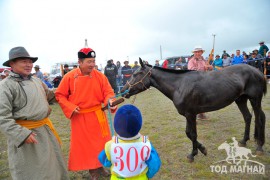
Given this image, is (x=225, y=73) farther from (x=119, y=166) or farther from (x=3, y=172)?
(x=3, y=172)

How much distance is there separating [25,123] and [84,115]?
87 centimetres

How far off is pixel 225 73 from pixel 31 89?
11.6ft

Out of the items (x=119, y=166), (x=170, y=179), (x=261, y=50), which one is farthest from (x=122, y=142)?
(x=261, y=50)

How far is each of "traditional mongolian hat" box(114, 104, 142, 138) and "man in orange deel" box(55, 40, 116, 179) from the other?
1419 millimetres

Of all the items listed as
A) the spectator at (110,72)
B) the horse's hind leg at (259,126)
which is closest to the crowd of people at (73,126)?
the horse's hind leg at (259,126)

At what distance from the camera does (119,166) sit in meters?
1.87

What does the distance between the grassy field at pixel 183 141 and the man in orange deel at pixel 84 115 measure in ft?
2.37

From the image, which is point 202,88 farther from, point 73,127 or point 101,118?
point 73,127

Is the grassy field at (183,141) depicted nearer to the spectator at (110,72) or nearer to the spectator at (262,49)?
the spectator at (110,72)

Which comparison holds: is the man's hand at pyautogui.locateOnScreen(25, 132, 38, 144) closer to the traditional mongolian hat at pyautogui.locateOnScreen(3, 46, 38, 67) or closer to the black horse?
the traditional mongolian hat at pyautogui.locateOnScreen(3, 46, 38, 67)

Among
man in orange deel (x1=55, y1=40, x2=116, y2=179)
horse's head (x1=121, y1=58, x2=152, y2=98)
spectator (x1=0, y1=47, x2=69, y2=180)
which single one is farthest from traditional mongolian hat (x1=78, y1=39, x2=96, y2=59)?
horse's head (x1=121, y1=58, x2=152, y2=98)

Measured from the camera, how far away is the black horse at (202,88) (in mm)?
3855

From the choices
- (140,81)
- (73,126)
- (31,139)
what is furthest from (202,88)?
(31,139)

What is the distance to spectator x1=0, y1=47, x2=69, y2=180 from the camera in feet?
7.22
